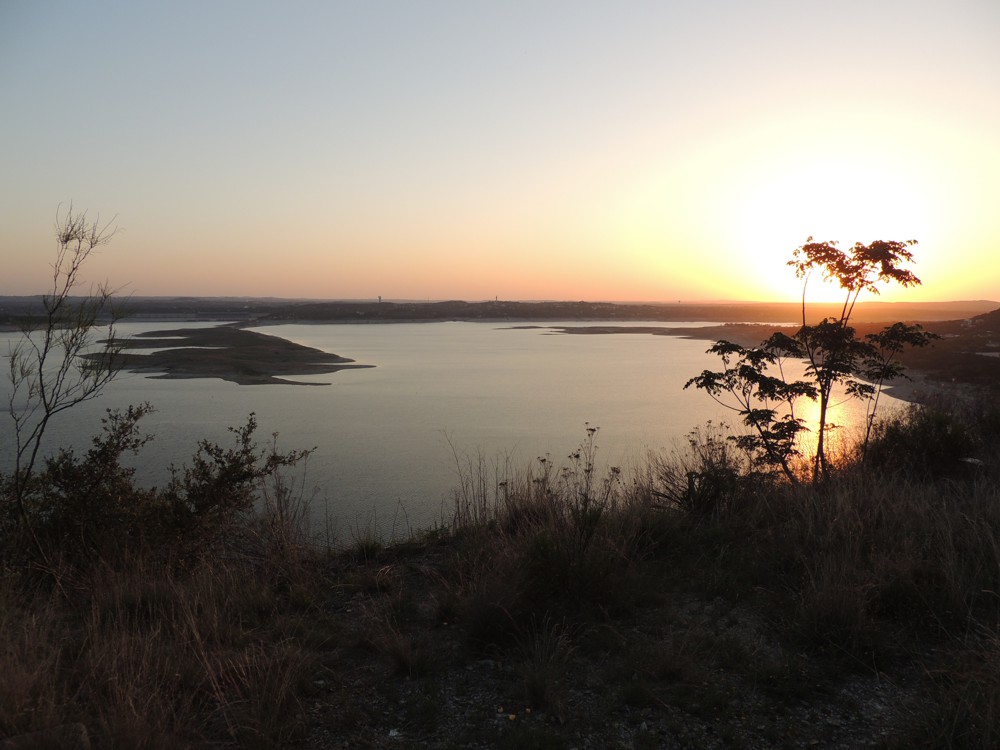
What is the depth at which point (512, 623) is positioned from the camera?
3.87 m

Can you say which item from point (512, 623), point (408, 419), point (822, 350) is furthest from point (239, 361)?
point (512, 623)

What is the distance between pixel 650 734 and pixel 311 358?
28947mm

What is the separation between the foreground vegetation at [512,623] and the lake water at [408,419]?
110 inches

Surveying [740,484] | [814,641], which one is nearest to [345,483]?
[740,484]

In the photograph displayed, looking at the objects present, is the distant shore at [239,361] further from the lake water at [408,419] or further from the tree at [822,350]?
the tree at [822,350]

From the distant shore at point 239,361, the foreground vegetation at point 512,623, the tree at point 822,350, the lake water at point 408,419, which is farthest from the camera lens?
the distant shore at point 239,361

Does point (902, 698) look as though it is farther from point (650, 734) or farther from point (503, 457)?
point (503, 457)

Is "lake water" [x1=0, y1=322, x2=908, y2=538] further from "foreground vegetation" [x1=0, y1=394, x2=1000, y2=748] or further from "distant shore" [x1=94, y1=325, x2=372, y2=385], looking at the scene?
"foreground vegetation" [x1=0, y1=394, x2=1000, y2=748]

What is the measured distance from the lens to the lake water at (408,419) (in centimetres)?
1062

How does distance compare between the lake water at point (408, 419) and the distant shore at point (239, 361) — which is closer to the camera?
the lake water at point (408, 419)

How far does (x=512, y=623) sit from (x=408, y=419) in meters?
13.2

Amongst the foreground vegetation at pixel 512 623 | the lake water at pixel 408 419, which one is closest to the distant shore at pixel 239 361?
the lake water at pixel 408 419

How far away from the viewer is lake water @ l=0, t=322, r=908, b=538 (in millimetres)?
10625

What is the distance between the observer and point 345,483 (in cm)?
1070
